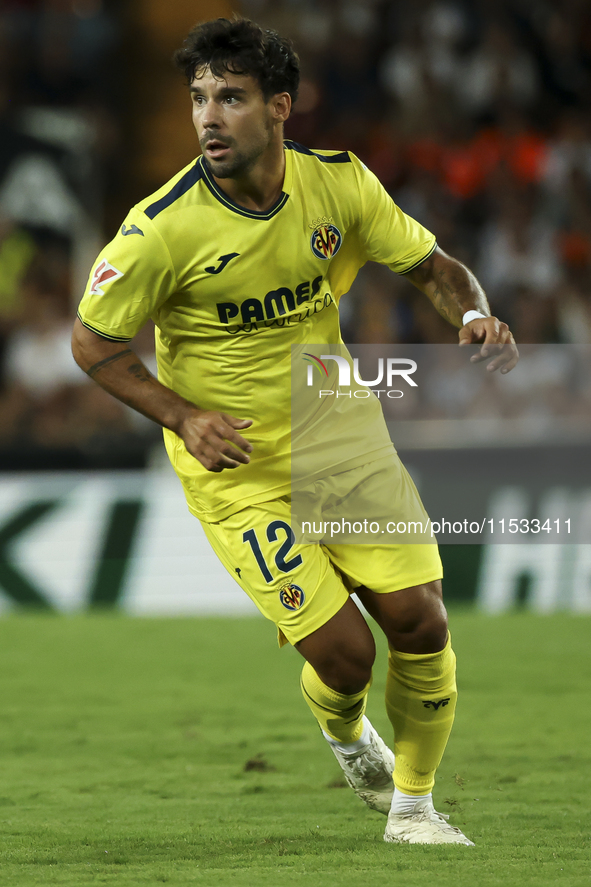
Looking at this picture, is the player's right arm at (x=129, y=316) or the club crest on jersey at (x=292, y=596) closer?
the player's right arm at (x=129, y=316)

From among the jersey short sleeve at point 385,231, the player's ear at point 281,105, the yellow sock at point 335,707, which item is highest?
the player's ear at point 281,105

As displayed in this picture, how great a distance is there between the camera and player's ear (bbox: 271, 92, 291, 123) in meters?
3.68

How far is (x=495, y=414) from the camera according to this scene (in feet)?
26.6

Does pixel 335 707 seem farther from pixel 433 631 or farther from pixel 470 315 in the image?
pixel 470 315

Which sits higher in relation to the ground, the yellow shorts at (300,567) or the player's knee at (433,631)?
the yellow shorts at (300,567)

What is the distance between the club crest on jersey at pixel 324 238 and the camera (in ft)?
12.3

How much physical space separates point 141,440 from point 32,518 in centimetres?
90

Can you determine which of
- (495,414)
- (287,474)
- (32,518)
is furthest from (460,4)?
(287,474)

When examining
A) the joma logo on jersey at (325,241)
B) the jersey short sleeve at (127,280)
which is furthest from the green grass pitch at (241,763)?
the joma logo on jersey at (325,241)

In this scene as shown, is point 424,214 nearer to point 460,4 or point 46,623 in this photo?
point 460,4

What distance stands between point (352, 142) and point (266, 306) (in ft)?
23.8

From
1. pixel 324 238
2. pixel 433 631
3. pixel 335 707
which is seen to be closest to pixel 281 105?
pixel 324 238

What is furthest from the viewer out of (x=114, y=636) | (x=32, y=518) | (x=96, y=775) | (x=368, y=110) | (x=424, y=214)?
(x=368, y=110)

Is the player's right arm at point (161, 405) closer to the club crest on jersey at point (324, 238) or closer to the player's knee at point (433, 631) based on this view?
the club crest on jersey at point (324, 238)
